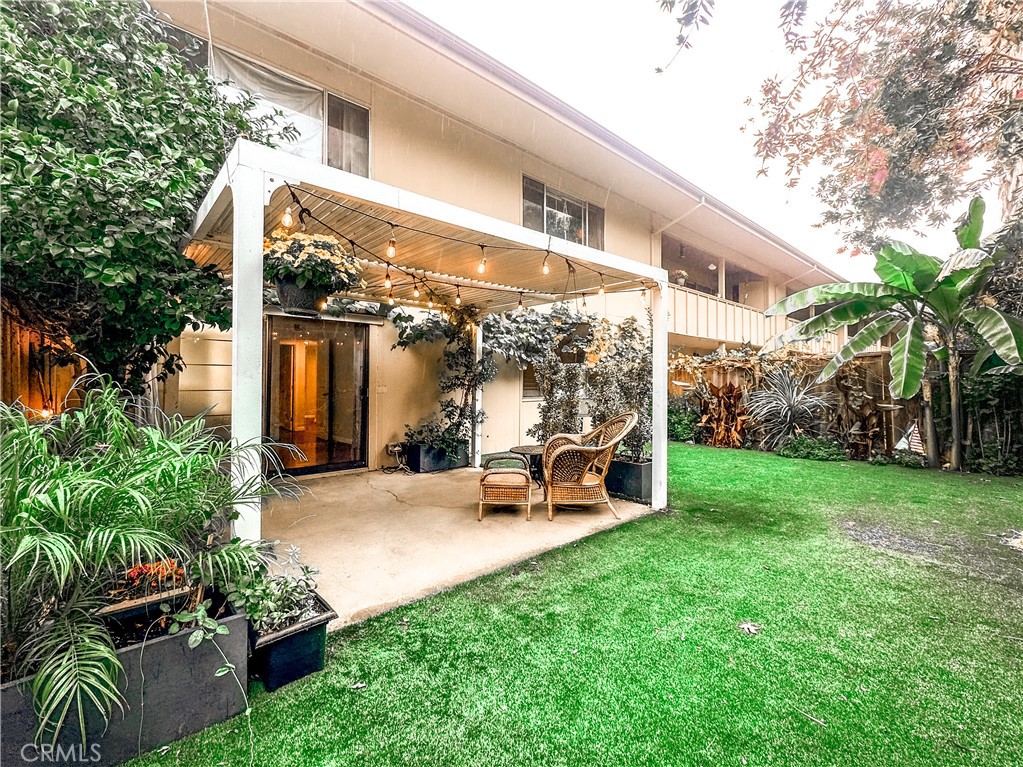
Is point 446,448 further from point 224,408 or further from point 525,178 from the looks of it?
point 525,178

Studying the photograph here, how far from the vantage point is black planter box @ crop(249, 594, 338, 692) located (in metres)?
2.24

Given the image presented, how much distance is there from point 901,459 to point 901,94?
6.56m

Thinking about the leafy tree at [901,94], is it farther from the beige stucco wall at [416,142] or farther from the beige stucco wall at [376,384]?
the beige stucco wall at [376,384]

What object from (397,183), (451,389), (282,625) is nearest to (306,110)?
(397,183)

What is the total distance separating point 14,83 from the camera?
283 cm

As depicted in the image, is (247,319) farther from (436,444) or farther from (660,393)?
(436,444)

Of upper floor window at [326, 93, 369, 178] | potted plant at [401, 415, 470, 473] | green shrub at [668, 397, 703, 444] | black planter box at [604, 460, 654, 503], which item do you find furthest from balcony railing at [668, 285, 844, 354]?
upper floor window at [326, 93, 369, 178]

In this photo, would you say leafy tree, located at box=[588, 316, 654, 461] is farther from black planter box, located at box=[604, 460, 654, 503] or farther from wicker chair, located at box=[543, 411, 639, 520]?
wicker chair, located at box=[543, 411, 639, 520]

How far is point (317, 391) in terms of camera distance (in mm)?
7289

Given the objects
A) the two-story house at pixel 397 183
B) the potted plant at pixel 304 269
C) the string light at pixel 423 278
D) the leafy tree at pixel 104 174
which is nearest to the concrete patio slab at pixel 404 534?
the two-story house at pixel 397 183

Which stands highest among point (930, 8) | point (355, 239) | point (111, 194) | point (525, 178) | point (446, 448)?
point (525, 178)

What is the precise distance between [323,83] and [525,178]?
13.4 ft

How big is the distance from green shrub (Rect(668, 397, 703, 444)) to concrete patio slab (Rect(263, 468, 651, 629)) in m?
6.38

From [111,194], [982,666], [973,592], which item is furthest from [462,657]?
[973,592]
